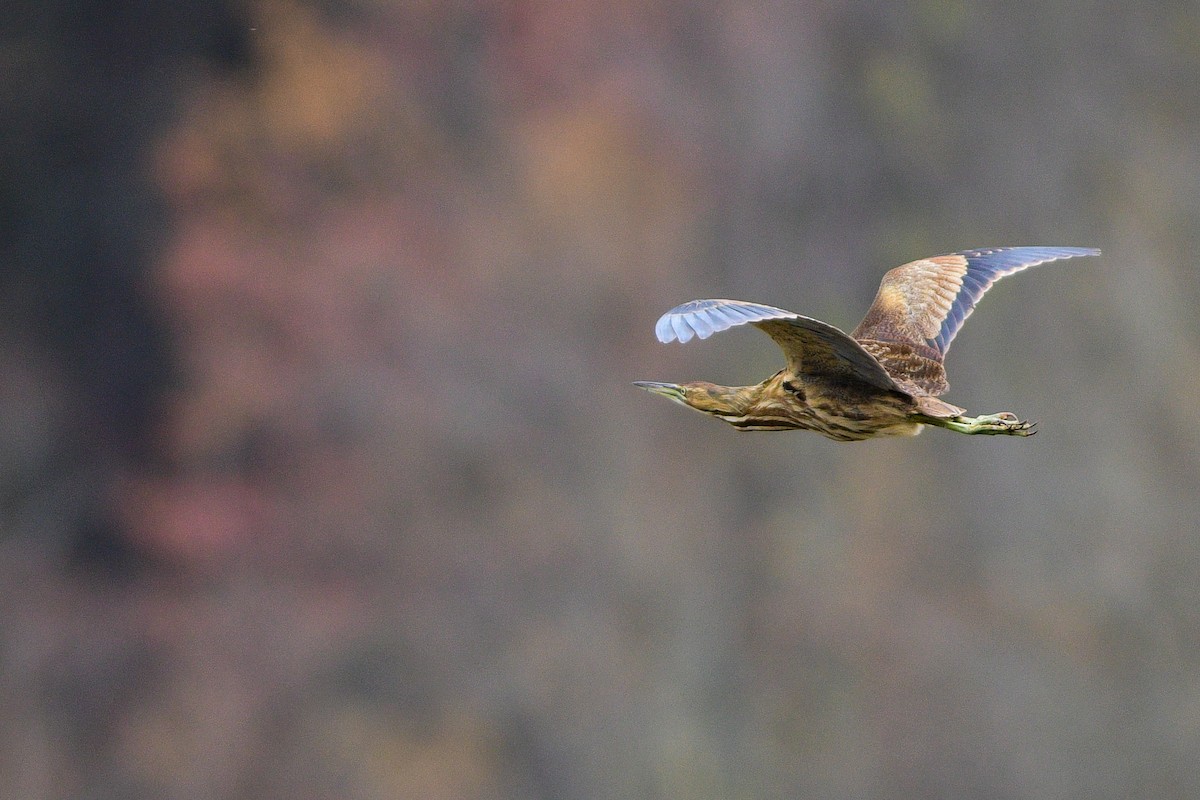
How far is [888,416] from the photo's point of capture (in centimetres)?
228

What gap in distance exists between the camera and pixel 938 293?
8.84ft

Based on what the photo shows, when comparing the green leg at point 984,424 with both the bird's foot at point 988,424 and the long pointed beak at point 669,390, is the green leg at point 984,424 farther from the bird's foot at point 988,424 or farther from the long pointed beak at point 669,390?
the long pointed beak at point 669,390

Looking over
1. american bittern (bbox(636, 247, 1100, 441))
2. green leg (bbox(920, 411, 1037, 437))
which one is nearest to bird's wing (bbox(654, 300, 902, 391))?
american bittern (bbox(636, 247, 1100, 441))

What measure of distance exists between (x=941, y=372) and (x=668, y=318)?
73 cm

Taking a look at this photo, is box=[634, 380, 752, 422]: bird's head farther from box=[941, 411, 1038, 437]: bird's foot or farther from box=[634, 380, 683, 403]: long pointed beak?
box=[941, 411, 1038, 437]: bird's foot

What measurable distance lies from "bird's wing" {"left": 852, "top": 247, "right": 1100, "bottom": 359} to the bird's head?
309 mm

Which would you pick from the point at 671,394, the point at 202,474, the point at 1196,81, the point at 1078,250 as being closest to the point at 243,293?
the point at 202,474

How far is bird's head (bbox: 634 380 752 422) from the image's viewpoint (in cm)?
243

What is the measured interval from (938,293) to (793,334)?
0.63 m

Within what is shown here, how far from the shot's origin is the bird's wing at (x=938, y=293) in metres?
2.60

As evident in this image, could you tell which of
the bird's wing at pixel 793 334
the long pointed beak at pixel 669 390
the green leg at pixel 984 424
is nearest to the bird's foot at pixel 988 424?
the green leg at pixel 984 424

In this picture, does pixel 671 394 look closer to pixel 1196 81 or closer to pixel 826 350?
pixel 826 350

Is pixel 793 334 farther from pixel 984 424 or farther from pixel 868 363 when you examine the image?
pixel 984 424

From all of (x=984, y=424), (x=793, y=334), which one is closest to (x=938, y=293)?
(x=984, y=424)
